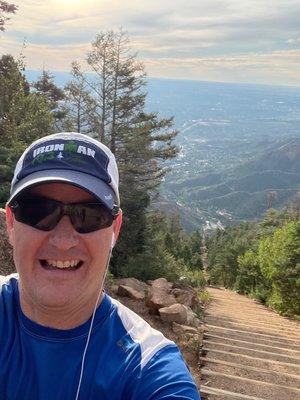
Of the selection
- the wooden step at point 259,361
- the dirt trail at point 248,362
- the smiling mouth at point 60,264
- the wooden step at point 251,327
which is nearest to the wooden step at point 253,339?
the dirt trail at point 248,362

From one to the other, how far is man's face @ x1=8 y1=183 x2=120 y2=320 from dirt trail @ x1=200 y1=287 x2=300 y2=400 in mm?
4071

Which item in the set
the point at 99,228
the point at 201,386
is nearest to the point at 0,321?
the point at 99,228

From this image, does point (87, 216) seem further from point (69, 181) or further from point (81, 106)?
point (81, 106)

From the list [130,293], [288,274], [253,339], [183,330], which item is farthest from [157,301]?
[288,274]

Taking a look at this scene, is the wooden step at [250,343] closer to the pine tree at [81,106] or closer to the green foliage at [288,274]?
the green foliage at [288,274]

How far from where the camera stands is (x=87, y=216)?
157cm

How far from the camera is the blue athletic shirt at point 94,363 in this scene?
1.38 m

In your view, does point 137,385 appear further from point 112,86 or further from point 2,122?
point 112,86

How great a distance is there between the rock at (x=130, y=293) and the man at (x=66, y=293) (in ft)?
22.2

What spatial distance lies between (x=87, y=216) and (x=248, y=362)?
558 cm

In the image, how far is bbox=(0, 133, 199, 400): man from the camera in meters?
1.42

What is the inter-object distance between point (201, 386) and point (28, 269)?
4411 mm

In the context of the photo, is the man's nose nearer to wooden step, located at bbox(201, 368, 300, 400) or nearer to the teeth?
the teeth

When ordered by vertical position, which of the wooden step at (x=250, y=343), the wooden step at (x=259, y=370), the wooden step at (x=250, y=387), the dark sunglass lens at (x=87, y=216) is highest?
the dark sunglass lens at (x=87, y=216)
